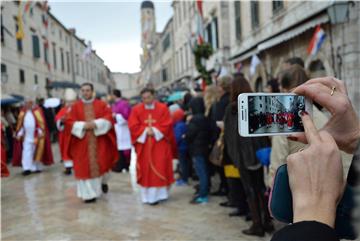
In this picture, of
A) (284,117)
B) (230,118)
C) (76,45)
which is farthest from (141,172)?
(76,45)

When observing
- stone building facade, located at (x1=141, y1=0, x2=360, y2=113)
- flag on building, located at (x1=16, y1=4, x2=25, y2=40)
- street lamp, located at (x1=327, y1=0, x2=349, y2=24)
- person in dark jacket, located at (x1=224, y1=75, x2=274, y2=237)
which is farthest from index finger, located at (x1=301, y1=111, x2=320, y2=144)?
flag on building, located at (x1=16, y1=4, x2=25, y2=40)

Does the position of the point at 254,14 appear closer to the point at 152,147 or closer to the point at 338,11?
the point at 338,11

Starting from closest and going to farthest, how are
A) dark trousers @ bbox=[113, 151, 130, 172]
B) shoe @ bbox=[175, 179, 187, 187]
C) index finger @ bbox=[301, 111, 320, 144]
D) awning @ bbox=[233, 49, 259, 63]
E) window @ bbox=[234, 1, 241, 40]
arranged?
index finger @ bbox=[301, 111, 320, 144] < shoe @ bbox=[175, 179, 187, 187] < dark trousers @ bbox=[113, 151, 130, 172] < awning @ bbox=[233, 49, 259, 63] < window @ bbox=[234, 1, 241, 40]

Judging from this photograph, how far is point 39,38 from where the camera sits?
27.6 metres

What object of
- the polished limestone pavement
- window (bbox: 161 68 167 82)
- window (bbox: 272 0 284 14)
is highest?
window (bbox: 161 68 167 82)

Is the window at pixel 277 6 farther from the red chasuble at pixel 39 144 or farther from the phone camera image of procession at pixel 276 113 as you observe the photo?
the phone camera image of procession at pixel 276 113

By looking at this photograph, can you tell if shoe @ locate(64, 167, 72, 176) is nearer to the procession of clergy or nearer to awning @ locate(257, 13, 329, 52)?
the procession of clergy

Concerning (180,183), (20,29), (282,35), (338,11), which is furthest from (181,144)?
(20,29)

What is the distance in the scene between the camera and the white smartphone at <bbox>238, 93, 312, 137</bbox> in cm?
117

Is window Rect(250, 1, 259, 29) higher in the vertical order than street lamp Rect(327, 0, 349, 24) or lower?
higher

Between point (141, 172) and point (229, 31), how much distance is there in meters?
13.8

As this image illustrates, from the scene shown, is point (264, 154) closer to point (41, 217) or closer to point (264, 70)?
point (41, 217)

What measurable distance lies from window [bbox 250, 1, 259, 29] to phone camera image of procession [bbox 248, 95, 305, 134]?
13802 mm

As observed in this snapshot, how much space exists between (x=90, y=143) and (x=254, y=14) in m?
9.95
